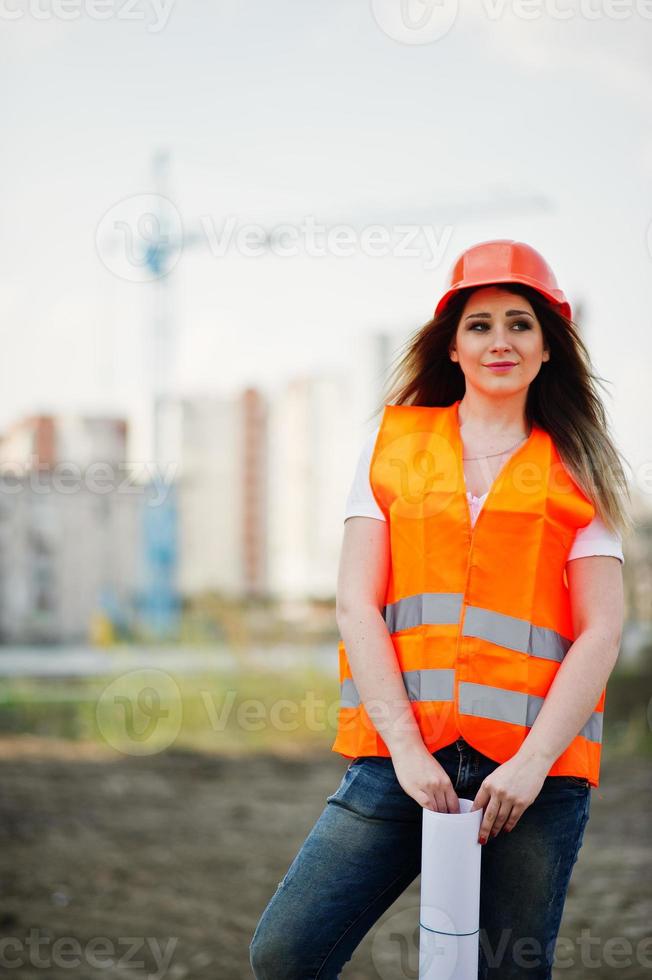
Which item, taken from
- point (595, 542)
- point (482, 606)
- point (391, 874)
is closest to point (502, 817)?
point (391, 874)

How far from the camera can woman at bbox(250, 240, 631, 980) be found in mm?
1796

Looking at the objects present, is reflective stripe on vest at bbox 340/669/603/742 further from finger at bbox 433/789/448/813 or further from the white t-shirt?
the white t-shirt

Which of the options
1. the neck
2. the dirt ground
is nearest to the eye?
the neck

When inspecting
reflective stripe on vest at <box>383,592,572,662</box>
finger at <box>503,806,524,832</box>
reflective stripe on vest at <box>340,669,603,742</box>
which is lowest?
finger at <box>503,806,524,832</box>

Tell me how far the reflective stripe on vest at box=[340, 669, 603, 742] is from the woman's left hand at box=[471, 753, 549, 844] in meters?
0.08

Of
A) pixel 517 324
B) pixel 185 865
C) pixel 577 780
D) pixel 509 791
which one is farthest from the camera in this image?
pixel 185 865

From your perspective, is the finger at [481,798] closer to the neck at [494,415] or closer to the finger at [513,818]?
the finger at [513,818]

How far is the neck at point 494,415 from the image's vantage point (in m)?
2.01

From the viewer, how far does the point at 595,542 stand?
73.8 inches

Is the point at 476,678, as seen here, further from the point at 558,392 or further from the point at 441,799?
the point at 558,392

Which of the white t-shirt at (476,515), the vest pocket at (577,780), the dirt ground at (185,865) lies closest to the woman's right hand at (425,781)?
the vest pocket at (577,780)

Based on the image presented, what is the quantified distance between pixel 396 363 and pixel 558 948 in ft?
9.07

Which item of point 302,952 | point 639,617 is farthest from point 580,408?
point 639,617

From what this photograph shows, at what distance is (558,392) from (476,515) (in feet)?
1.16
